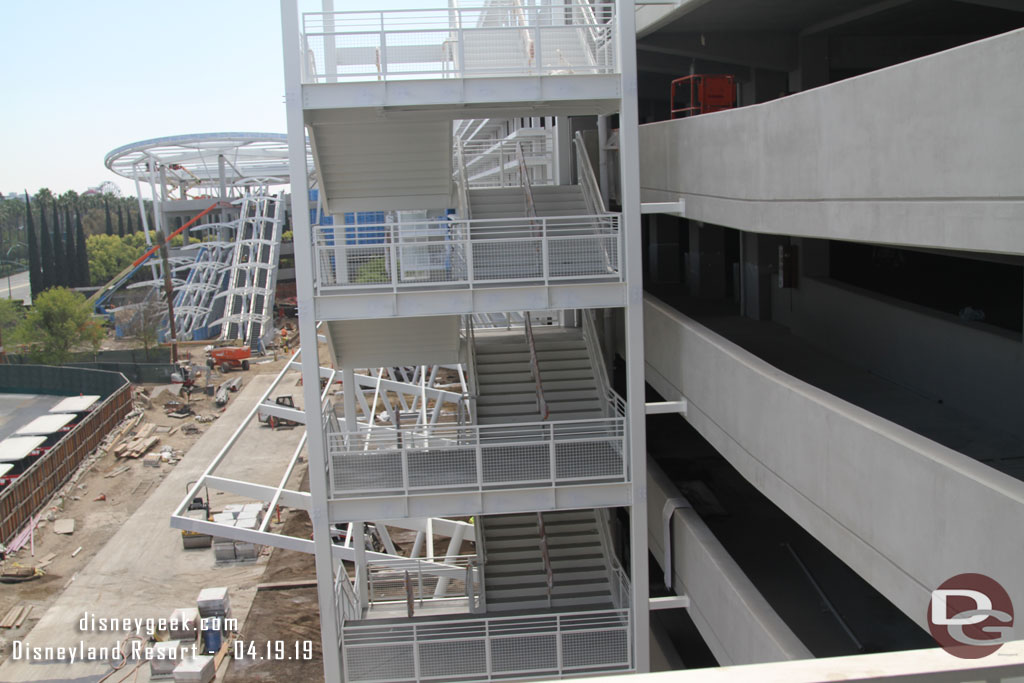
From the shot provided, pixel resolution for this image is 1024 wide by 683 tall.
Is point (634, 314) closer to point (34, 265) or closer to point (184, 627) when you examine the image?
point (184, 627)

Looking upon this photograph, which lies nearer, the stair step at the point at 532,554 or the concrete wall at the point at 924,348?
the concrete wall at the point at 924,348

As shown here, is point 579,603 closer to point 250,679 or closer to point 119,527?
point 250,679

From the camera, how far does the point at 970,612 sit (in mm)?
5453

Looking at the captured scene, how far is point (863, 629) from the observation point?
988 cm

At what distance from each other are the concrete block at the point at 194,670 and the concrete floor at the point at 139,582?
1.21 metres

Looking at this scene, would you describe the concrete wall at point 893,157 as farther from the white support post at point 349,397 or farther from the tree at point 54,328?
the tree at point 54,328

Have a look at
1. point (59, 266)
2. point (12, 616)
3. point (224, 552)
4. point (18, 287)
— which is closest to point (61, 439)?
point (224, 552)

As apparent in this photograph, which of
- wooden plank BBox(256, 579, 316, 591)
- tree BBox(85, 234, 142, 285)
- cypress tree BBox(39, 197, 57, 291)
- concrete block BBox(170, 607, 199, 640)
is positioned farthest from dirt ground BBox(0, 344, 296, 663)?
tree BBox(85, 234, 142, 285)

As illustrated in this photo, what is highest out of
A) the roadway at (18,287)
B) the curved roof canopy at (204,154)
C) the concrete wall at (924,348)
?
the curved roof canopy at (204,154)

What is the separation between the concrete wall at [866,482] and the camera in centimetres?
511

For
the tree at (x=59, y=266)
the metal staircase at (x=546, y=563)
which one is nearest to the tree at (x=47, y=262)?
the tree at (x=59, y=266)

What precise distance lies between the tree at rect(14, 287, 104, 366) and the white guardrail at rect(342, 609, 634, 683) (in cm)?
4643

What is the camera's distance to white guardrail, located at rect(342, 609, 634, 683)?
11688 millimetres

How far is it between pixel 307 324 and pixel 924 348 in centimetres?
726
